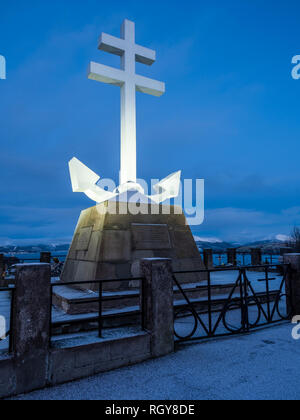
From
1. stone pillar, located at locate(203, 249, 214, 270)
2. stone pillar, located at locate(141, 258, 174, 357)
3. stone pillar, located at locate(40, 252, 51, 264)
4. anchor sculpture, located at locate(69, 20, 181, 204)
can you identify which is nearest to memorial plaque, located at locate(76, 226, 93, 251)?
anchor sculpture, located at locate(69, 20, 181, 204)

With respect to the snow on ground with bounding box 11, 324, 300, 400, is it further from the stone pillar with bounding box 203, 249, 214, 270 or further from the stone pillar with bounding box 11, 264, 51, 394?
the stone pillar with bounding box 203, 249, 214, 270

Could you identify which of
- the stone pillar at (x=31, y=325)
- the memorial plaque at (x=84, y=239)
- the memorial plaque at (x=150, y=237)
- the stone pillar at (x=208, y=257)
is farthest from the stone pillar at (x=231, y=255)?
the stone pillar at (x=31, y=325)

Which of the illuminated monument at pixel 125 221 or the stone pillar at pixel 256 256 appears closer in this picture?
the illuminated monument at pixel 125 221

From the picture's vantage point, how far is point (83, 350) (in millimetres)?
3537

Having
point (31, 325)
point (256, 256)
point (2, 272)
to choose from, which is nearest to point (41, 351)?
point (31, 325)

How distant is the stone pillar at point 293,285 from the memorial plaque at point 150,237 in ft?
9.19

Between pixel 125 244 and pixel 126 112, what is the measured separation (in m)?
3.98

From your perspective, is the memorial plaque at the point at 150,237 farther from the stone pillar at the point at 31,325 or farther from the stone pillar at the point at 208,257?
the stone pillar at the point at 208,257

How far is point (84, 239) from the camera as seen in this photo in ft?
24.8

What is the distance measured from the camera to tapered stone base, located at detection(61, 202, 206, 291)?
644 centimetres

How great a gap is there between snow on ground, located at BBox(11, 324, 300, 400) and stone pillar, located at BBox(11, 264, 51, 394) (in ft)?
0.62

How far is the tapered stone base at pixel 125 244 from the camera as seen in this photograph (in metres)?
6.44

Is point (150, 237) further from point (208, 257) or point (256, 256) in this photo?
point (256, 256)

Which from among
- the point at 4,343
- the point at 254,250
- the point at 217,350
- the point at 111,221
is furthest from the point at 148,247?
the point at 254,250
